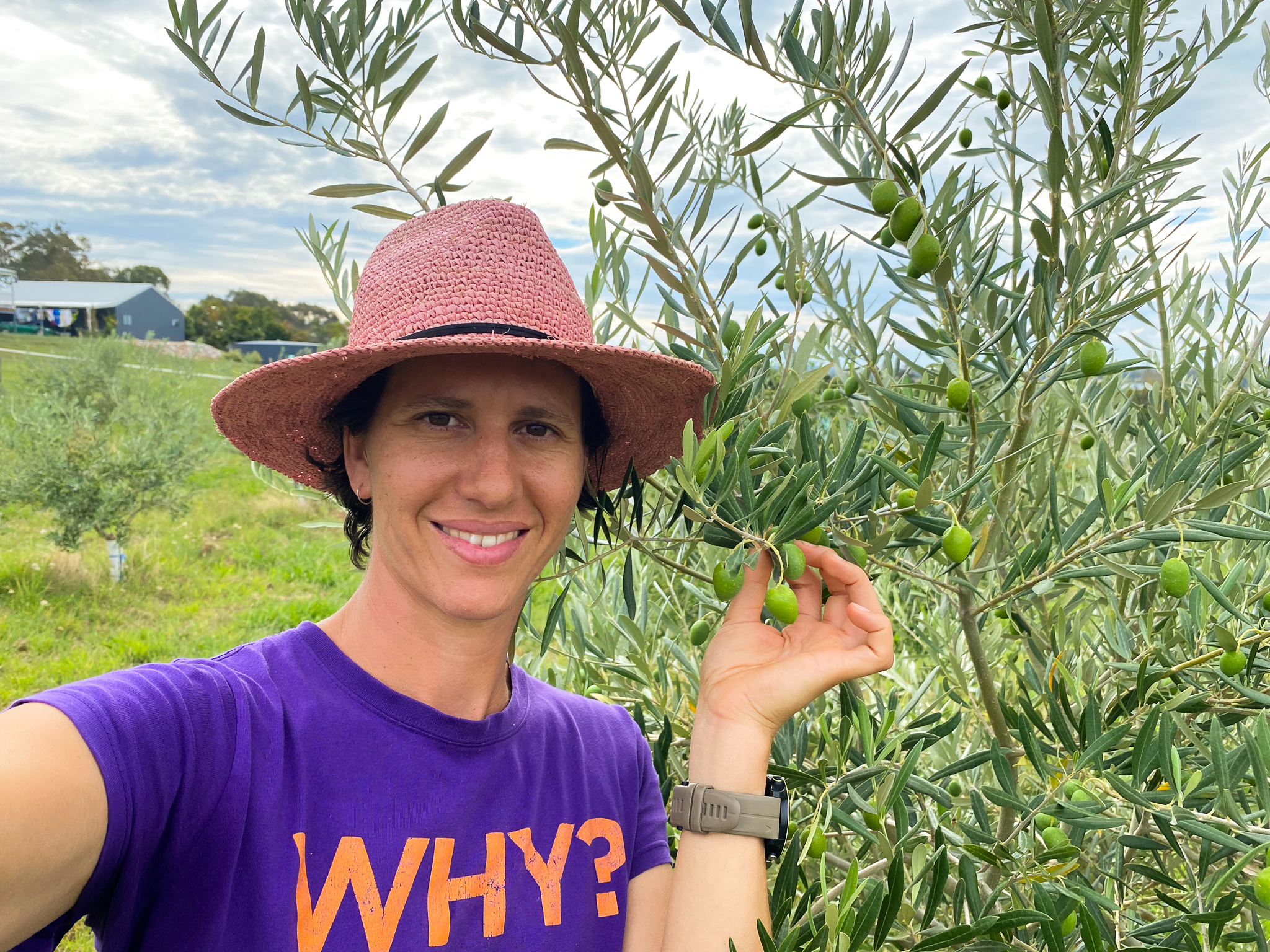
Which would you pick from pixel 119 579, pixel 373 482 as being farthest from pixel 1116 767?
pixel 119 579

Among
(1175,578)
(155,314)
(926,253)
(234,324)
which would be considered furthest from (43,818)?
(155,314)

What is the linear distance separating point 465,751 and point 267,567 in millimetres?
9630

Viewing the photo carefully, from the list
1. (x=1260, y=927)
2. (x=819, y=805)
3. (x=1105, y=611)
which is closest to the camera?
(x=1260, y=927)

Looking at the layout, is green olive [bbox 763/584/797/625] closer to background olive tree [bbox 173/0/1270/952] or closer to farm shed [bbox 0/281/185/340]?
background olive tree [bbox 173/0/1270/952]

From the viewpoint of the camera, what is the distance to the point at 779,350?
1.19 metres

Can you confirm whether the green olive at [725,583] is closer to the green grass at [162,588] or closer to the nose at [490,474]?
the nose at [490,474]

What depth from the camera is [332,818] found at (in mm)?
1151

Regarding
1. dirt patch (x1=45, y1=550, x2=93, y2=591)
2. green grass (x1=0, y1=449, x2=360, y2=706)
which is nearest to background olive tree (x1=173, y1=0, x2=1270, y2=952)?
green grass (x1=0, y1=449, x2=360, y2=706)

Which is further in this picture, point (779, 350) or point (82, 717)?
point (779, 350)

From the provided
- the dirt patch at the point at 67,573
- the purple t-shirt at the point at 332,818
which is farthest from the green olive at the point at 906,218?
the dirt patch at the point at 67,573

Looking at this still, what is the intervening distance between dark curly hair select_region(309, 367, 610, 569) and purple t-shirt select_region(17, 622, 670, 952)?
34 cm

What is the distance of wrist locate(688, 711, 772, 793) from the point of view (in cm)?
121

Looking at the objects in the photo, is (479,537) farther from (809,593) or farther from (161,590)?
(161,590)

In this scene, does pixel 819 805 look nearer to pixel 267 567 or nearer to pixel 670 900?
pixel 670 900
